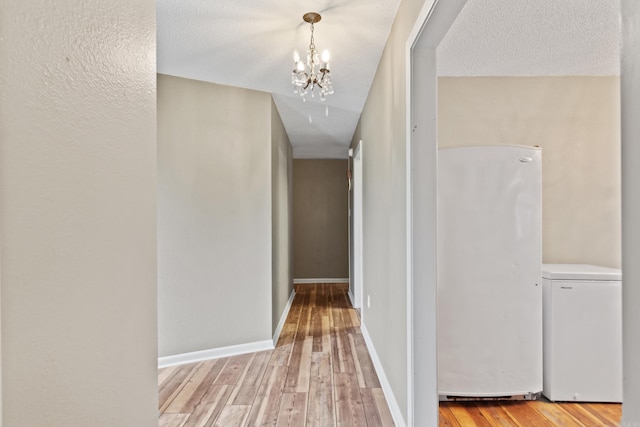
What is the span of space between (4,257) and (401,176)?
1.69 meters

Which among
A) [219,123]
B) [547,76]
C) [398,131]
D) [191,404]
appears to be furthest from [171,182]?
[547,76]

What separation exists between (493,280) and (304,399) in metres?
1.48

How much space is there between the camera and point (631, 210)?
0.47 meters

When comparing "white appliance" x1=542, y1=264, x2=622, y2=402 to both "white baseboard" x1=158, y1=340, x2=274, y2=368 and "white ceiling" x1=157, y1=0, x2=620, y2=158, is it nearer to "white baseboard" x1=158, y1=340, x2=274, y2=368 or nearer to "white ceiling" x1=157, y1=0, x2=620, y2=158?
"white ceiling" x1=157, y1=0, x2=620, y2=158

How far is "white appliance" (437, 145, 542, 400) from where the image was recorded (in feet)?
7.47

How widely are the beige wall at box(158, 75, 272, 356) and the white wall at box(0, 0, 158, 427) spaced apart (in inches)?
82.3

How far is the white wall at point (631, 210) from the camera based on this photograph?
46 cm

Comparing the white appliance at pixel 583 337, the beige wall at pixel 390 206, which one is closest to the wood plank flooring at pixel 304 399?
the white appliance at pixel 583 337

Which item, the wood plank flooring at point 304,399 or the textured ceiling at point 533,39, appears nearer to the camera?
the textured ceiling at point 533,39

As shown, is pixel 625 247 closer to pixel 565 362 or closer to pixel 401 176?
pixel 401 176

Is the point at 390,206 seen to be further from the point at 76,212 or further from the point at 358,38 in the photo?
the point at 76,212

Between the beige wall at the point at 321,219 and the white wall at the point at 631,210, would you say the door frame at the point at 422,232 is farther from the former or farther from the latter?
the beige wall at the point at 321,219

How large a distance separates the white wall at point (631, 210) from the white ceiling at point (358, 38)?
5.82 ft

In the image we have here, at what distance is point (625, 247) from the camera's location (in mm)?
482
